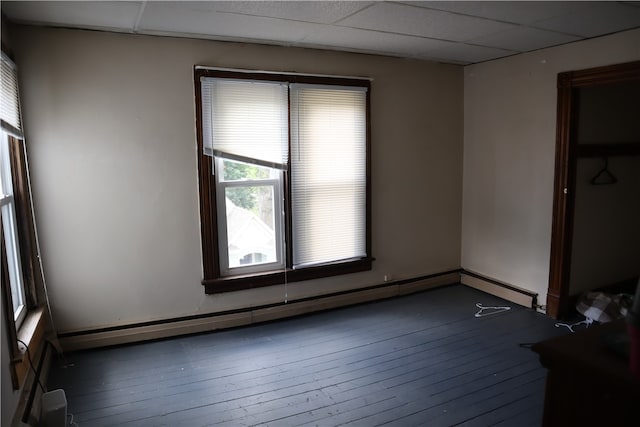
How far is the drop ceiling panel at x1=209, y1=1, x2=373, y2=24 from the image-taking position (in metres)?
2.70

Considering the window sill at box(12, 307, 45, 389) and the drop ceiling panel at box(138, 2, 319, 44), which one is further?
the drop ceiling panel at box(138, 2, 319, 44)

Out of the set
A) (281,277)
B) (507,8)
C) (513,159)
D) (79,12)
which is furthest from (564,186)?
(79,12)

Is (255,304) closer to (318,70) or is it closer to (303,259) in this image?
(303,259)

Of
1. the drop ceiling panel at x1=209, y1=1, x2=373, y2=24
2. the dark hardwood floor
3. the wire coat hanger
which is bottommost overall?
the dark hardwood floor

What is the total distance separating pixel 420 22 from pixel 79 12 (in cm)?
221

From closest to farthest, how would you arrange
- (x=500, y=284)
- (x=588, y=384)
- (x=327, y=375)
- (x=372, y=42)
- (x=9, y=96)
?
1. (x=588, y=384)
2. (x=9, y=96)
3. (x=327, y=375)
4. (x=372, y=42)
5. (x=500, y=284)

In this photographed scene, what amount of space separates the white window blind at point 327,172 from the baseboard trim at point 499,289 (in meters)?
1.37

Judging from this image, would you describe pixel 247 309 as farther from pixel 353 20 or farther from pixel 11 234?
pixel 353 20

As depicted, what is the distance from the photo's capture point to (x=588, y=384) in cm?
131

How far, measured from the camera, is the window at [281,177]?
362 centimetres

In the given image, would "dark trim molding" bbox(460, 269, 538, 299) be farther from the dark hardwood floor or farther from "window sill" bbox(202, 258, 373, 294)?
"window sill" bbox(202, 258, 373, 294)

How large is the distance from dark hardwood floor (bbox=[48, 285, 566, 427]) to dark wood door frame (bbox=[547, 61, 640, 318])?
301 millimetres

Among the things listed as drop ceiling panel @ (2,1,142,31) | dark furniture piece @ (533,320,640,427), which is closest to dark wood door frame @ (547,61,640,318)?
dark furniture piece @ (533,320,640,427)

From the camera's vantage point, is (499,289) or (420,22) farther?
(499,289)
